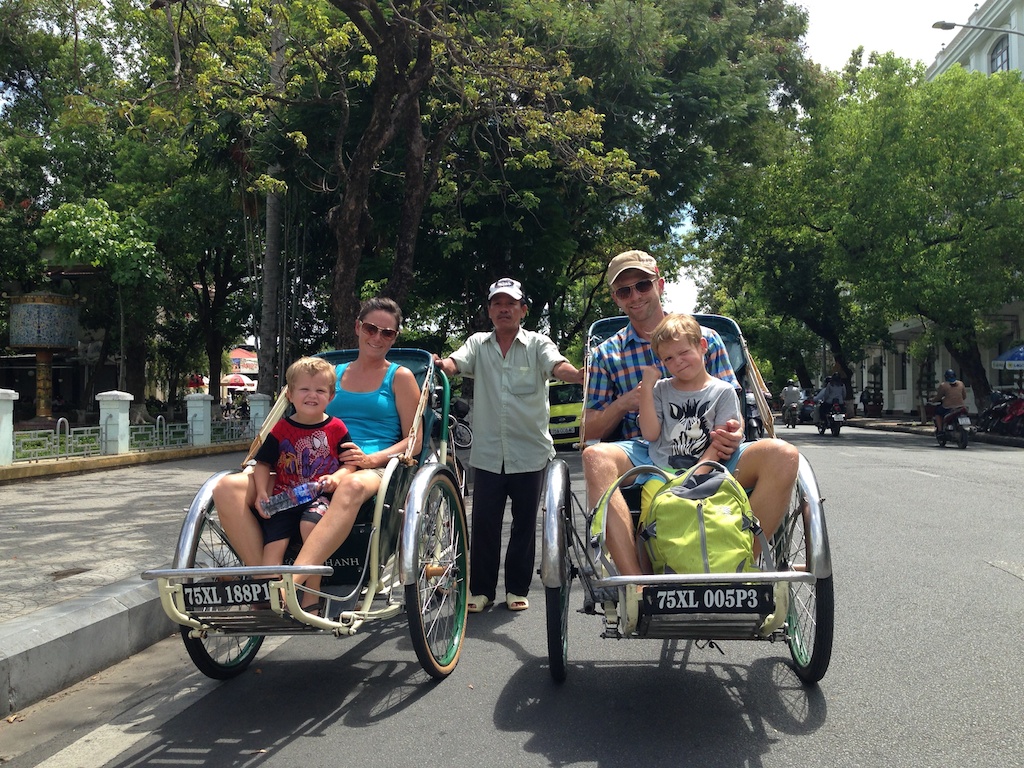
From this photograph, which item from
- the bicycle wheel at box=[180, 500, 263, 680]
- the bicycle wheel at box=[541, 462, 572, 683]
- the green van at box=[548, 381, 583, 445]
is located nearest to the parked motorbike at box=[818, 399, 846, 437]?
the green van at box=[548, 381, 583, 445]

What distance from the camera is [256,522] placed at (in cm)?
416

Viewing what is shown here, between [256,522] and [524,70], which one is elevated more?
[524,70]

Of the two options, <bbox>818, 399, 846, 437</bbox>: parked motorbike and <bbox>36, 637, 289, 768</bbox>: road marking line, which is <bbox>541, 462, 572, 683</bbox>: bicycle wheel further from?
<bbox>818, 399, 846, 437</bbox>: parked motorbike

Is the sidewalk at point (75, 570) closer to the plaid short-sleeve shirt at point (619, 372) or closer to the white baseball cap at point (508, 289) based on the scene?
the white baseball cap at point (508, 289)

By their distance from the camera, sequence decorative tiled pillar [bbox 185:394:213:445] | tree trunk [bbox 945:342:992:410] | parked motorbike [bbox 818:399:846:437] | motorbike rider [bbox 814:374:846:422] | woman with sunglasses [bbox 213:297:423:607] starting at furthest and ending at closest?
tree trunk [bbox 945:342:992:410] → motorbike rider [bbox 814:374:846:422] → parked motorbike [bbox 818:399:846:437] → decorative tiled pillar [bbox 185:394:213:445] → woman with sunglasses [bbox 213:297:423:607]

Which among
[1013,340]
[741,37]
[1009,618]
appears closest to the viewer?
[1009,618]

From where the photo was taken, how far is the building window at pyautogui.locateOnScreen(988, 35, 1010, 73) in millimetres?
33791

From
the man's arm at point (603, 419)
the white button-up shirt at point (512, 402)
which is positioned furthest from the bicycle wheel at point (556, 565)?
the white button-up shirt at point (512, 402)

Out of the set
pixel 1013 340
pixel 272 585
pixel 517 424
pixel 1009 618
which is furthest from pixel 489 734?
pixel 1013 340

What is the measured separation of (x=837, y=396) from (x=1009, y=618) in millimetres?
20489

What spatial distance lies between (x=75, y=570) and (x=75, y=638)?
1.93 metres

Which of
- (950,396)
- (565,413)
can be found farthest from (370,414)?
(950,396)

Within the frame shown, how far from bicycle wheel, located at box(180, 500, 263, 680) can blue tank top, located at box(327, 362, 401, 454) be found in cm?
89

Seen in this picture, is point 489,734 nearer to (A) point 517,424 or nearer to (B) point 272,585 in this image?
(B) point 272,585
